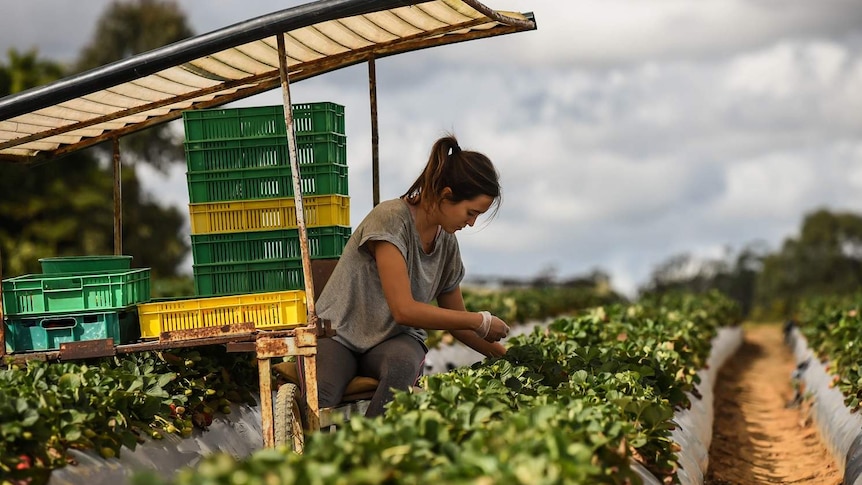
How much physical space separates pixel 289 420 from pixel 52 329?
133 centimetres

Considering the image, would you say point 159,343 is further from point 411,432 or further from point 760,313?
point 760,313

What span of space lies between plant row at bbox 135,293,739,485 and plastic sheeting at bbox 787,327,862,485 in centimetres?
105

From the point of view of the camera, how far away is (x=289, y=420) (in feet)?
14.9

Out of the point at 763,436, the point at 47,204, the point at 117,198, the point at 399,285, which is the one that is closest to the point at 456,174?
the point at 399,285

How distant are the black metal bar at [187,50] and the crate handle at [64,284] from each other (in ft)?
2.75

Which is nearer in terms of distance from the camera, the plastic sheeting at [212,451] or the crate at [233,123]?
the plastic sheeting at [212,451]

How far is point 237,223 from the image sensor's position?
530cm

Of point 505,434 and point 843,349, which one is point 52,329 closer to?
point 505,434

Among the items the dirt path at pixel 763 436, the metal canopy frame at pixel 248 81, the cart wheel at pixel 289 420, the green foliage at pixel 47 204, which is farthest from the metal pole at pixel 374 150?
the green foliage at pixel 47 204

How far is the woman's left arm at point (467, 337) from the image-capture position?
5.20m

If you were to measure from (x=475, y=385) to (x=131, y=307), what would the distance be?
1.88m

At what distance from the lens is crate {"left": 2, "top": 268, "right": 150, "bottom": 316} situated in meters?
4.91

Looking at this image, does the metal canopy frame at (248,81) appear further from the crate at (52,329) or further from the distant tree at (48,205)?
the distant tree at (48,205)

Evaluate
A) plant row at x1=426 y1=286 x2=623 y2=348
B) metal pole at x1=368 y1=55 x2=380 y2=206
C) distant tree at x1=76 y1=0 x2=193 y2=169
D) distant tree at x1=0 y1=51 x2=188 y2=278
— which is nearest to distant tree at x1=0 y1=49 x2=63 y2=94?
distant tree at x1=0 y1=51 x2=188 y2=278
